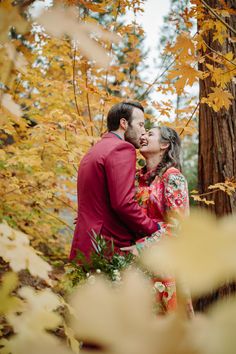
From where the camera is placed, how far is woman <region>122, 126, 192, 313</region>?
1.92 m

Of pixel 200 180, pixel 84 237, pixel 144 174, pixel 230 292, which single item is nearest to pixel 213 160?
pixel 200 180

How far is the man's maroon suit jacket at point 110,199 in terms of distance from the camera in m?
1.78

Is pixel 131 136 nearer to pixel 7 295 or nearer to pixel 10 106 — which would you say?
pixel 10 106

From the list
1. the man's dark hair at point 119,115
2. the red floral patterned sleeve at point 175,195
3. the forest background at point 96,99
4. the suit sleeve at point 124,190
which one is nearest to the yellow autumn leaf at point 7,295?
the forest background at point 96,99

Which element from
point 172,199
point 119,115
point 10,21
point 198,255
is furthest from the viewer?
point 119,115

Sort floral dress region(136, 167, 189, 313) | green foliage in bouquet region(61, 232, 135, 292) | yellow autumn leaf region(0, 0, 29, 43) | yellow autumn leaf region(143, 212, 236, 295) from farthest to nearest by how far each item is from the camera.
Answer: floral dress region(136, 167, 189, 313), green foliage in bouquet region(61, 232, 135, 292), yellow autumn leaf region(0, 0, 29, 43), yellow autumn leaf region(143, 212, 236, 295)

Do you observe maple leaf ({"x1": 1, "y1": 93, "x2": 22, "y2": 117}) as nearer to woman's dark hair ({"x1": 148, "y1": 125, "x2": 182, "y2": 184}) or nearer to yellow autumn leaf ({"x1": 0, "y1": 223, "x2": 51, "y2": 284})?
yellow autumn leaf ({"x1": 0, "y1": 223, "x2": 51, "y2": 284})

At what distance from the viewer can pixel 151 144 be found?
7.36 ft

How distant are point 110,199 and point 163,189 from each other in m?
0.40

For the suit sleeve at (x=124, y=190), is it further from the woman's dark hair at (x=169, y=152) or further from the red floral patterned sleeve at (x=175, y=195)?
the woman's dark hair at (x=169, y=152)

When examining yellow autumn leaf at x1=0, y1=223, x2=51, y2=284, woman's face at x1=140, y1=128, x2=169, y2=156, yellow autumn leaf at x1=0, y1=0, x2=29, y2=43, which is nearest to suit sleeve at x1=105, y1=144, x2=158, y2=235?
woman's face at x1=140, y1=128, x2=169, y2=156

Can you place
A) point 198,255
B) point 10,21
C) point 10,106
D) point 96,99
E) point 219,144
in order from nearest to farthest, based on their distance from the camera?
point 198,255, point 10,21, point 10,106, point 219,144, point 96,99

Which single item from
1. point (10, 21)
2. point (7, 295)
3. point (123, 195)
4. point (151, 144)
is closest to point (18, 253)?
point (7, 295)

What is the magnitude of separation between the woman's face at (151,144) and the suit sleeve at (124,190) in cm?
39
